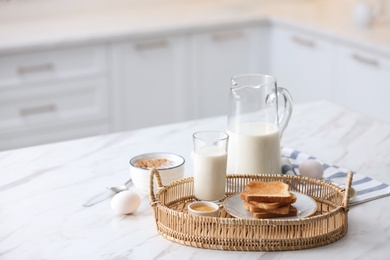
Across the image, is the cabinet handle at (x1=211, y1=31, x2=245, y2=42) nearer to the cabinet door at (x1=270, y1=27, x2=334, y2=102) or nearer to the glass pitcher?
the cabinet door at (x1=270, y1=27, x2=334, y2=102)

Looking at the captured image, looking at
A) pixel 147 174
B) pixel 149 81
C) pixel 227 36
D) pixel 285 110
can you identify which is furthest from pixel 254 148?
pixel 227 36

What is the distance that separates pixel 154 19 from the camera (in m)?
3.83

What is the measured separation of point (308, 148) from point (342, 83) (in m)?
1.50

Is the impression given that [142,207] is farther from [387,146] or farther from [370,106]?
[370,106]

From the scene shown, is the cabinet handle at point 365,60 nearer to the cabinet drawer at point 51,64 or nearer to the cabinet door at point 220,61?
the cabinet door at point 220,61

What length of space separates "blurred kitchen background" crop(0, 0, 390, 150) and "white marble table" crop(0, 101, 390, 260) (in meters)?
1.05

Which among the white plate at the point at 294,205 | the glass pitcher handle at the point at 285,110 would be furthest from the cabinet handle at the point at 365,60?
the white plate at the point at 294,205

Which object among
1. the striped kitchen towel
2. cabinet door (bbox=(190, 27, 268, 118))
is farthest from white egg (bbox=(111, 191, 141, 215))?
cabinet door (bbox=(190, 27, 268, 118))


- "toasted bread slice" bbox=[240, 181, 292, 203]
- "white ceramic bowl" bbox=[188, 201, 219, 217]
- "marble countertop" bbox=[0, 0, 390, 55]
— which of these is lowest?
"white ceramic bowl" bbox=[188, 201, 219, 217]

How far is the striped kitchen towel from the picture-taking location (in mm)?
1795

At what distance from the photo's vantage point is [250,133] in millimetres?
1815

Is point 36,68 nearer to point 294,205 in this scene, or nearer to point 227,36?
point 227,36

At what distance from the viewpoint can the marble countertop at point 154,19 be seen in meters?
3.45

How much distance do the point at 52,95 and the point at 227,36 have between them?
36.7 inches
